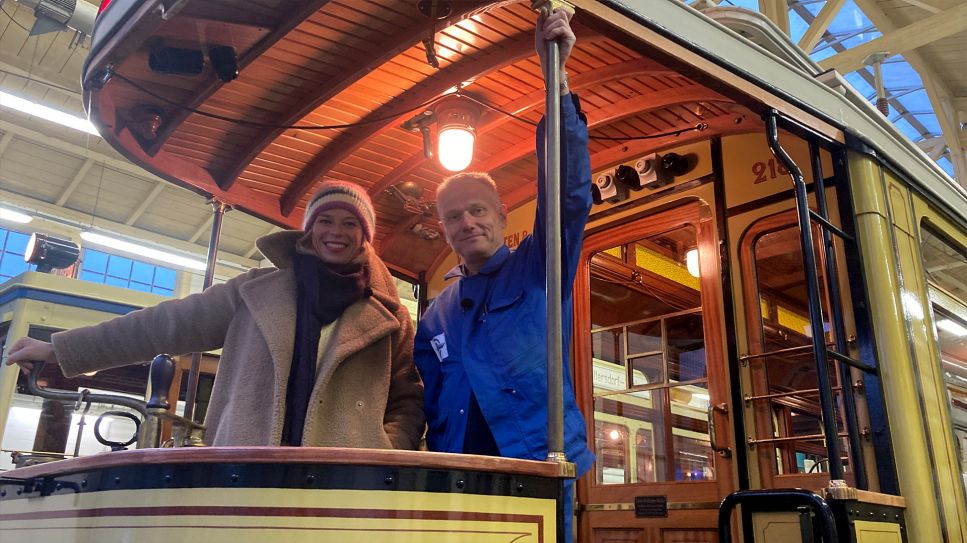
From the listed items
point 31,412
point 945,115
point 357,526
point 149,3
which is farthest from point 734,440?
Result: point 945,115

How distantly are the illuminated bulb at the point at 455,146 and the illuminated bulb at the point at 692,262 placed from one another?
1139 mm

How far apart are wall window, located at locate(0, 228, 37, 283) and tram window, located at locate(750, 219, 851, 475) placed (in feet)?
46.7

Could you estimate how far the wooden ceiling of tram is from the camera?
2.67 metres

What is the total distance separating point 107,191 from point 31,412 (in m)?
7.09

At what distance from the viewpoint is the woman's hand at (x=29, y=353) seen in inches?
76.9

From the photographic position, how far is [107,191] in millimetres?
13062

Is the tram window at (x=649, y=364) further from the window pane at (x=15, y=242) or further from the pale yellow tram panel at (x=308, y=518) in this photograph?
the window pane at (x=15, y=242)

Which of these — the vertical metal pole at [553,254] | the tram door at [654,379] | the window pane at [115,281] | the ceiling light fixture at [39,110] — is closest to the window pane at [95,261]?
the window pane at [115,281]

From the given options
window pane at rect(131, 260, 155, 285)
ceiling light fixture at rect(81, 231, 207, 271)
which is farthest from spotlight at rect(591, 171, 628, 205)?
window pane at rect(131, 260, 155, 285)

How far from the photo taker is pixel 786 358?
311 centimetres

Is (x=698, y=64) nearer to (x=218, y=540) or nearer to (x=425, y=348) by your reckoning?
(x=425, y=348)

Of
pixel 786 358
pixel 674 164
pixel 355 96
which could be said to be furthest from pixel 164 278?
pixel 786 358

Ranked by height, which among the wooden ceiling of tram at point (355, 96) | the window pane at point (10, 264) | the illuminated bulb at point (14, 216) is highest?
the illuminated bulb at point (14, 216)

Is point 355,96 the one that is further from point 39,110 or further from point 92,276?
point 92,276
